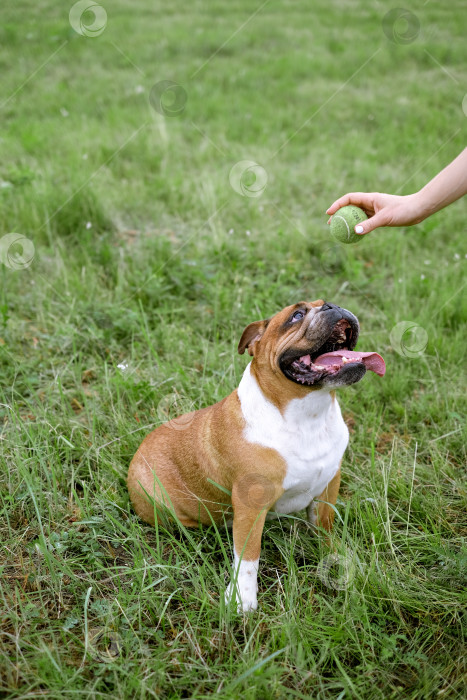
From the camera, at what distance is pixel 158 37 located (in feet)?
31.4

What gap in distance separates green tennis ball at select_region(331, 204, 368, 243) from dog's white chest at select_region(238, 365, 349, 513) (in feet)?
2.75

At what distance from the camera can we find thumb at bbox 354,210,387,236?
8.66 feet

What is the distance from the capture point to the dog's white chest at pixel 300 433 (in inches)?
96.4

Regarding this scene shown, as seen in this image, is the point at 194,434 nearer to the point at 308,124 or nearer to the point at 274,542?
the point at 274,542

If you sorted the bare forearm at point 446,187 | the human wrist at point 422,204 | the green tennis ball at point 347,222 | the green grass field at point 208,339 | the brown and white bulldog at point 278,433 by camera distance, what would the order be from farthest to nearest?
1. the green tennis ball at point 347,222
2. the human wrist at point 422,204
3. the bare forearm at point 446,187
4. the brown and white bulldog at point 278,433
5. the green grass field at point 208,339

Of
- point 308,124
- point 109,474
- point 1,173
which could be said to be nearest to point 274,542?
point 109,474

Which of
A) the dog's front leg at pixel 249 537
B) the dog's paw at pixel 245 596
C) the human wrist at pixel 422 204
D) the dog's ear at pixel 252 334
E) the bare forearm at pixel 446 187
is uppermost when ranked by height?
the bare forearm at pixel 446 187

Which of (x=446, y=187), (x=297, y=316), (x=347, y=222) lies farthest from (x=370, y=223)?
(x=297, y=316)

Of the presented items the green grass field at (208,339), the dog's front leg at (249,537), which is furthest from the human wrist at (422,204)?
the dog's front leg at (249,537)

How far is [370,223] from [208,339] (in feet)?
5.95

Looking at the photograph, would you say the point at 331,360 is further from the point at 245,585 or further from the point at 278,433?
the point at 245,585

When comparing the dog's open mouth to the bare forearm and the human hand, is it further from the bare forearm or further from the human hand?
the bare forearm

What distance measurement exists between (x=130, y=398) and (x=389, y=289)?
2.55m

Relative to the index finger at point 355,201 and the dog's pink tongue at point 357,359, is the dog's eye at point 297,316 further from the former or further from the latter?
the index finger at point 355,201
